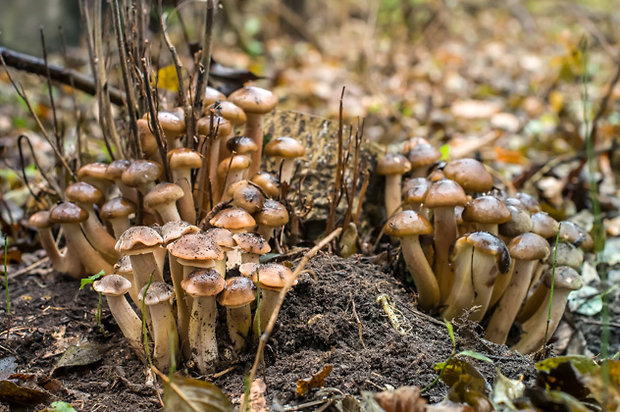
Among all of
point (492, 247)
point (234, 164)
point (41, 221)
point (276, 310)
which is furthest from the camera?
point (41, 221)

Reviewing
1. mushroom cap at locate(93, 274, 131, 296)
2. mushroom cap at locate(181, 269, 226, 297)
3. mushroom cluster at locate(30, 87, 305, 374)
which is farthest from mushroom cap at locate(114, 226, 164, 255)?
mushroom cap at locate(181, 269, 226, 297)

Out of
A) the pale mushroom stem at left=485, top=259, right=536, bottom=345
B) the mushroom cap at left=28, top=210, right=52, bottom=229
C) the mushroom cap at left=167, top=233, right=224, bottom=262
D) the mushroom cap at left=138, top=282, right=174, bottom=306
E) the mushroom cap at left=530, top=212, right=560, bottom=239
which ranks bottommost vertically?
the pale mushroom stem at left=485, top=259, right=536, bottom=345

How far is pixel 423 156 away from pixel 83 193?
2.17 metres

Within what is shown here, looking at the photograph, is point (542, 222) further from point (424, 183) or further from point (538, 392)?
point (538, 392)

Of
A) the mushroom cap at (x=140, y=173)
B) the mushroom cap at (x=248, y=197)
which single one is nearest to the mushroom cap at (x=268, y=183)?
the mushroom cap at (x=248, y=197)

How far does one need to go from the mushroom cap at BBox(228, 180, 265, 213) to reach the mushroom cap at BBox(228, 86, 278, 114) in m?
0.50

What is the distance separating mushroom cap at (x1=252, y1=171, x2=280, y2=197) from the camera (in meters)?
2.80

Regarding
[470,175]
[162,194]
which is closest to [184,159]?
[162,194]

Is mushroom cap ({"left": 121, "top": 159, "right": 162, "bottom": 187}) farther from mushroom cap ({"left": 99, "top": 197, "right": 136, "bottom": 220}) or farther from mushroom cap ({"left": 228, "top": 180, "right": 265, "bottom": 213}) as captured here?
mushroom cap ({"left": 228, "top": 180, "right": 265, "bottom": 213})

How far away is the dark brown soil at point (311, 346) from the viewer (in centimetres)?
217

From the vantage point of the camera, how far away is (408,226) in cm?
266

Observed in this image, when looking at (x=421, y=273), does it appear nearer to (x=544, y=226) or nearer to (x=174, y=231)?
(x=544, y=226)

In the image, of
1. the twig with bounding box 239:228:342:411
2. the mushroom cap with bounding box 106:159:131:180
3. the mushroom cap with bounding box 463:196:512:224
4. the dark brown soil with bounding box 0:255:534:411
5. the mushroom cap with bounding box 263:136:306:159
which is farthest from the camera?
the mushroom cap with bounding box 263:136:306:159

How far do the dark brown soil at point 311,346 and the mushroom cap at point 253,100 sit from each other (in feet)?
3.11
